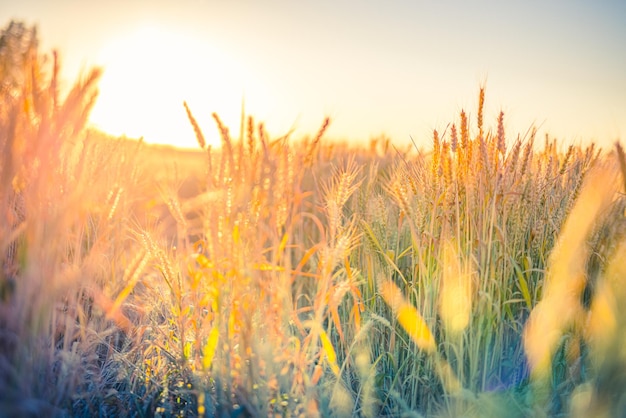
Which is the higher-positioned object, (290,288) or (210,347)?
(290,288)

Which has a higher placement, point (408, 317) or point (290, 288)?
point (290, 288)

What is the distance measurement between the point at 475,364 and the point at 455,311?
229 mm

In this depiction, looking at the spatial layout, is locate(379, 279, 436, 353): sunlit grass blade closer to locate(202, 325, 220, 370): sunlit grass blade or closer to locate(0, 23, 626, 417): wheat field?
locate(0, 23, 626, 417): wheat field

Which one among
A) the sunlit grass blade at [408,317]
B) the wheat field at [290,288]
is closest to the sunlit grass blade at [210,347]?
the wheat field at [290,288]

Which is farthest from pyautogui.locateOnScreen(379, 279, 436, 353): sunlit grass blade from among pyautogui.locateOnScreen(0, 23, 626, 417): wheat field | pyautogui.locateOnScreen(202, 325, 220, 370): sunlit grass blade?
pyautogui.locateOnScreen(202, 325, 220, 370): sunlit grass blade

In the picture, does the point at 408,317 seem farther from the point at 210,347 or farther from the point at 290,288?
the point at 210,347

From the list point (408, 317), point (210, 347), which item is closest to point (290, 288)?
point (210, 347)

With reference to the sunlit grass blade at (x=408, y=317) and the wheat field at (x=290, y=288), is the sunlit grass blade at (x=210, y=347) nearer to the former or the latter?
the wheat field at (x=290, y=288)

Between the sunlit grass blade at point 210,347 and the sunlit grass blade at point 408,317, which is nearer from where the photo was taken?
the sunlit grass blade at point 210,347

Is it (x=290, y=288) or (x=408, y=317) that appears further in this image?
(x=408, y=317)

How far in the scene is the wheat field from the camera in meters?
1.61

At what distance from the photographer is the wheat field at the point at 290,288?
1.61m

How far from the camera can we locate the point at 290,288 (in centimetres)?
170

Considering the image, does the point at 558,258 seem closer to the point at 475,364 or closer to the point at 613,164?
the point at 475,364
